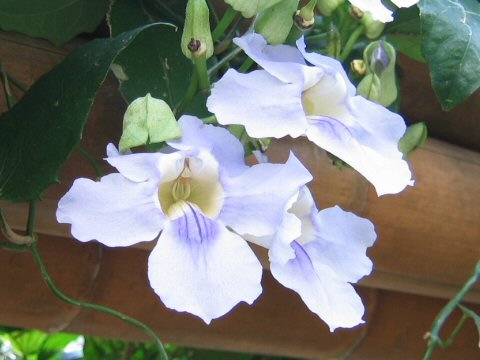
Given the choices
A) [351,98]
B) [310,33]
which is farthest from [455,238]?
[351,98]

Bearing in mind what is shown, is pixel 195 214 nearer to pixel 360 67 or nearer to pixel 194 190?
pixel 194 190

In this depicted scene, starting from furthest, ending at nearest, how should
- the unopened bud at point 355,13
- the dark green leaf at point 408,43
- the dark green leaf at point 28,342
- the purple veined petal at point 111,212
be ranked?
the dark green leaf at point 28,342
the dark green leaf at point 408,43
the unopened bud at point 355,13
the purple veined petal at point 111,212

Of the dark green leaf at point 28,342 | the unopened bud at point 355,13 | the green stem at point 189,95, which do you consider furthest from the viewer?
the dark green leaf at point 28,342

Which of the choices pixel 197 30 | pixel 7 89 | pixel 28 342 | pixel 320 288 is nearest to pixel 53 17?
pixel 7 89

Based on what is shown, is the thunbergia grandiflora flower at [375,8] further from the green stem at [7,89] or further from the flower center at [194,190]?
the green stem at [7,89]

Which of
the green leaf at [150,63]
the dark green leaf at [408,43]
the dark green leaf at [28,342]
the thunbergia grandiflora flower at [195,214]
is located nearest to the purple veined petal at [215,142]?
the thunbergia grandiflora flower at [195,214]
